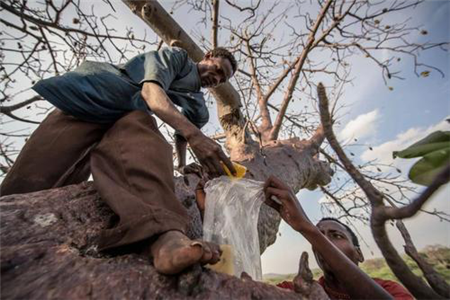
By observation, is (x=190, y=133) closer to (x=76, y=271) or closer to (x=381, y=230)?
(x=76, y=271)

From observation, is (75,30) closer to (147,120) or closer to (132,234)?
(147,120)

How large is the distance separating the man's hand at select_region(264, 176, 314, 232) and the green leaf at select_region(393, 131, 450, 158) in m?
0.62

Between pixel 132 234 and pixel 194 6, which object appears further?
pixel 194 6

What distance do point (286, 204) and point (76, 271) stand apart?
0.83m

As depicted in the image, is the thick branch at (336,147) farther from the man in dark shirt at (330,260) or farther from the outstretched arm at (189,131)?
the outstretched arm at (189,131)

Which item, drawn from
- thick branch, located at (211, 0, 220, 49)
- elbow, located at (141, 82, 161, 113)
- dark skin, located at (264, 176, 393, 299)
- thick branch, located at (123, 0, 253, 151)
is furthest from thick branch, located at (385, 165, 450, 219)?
thick branch, located at (211, 0, 220, 49)

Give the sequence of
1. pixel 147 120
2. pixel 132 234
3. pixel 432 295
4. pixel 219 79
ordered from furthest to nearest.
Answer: pixel 219 79 < pixel 147 120 < pixel 132 234 < pixel 432 295

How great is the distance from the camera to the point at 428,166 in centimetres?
52

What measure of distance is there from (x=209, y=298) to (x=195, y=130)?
63 cm

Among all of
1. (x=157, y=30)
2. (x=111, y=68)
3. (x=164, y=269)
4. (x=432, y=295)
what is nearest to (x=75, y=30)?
(x=157, y=30)

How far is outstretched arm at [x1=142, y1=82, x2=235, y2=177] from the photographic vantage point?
42.9 inches

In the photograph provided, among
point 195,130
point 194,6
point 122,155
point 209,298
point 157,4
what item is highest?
point 194,6

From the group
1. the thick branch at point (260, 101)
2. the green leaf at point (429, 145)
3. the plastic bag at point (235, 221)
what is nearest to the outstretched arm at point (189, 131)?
the plastic bag at point (235, 221)

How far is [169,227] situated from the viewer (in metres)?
0.82
